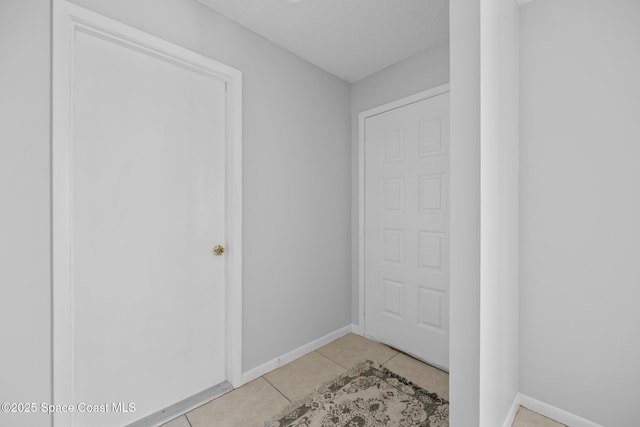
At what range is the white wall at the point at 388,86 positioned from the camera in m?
2.13

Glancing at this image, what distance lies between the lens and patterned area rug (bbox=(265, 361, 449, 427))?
1565 millimetres

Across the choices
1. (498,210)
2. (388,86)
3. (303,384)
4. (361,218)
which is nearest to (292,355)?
(303,384)

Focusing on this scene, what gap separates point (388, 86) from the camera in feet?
8.04

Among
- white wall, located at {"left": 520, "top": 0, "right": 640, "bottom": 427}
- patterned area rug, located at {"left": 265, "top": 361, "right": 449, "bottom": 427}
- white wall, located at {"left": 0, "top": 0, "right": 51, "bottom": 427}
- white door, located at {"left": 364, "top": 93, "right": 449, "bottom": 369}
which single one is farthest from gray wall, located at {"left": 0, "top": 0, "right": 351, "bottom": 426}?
white wall, located at {"left": 520, "top": 0, "right": 640, "bottom": 427}

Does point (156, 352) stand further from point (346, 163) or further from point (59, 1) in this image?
point (346, 163)

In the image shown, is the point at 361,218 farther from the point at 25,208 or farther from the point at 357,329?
the point at 25,208

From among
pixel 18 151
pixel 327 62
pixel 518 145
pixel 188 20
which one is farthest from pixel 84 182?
pixel 518 145

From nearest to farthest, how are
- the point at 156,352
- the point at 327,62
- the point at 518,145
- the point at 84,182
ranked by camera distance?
the point at 84,182 < the point at 156,352 < the point at 518,145 < the point at 327,62

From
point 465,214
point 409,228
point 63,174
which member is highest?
point 63,174

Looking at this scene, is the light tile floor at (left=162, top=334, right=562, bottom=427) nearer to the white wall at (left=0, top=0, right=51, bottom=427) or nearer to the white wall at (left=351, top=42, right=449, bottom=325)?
the white wall at (left=351, top=42, right=449, bottom=325)

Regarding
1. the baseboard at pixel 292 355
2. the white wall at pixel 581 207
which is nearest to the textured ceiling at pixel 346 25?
the white wall at pixel 581 207

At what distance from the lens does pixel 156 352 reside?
5.20 feet

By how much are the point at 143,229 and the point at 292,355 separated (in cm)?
149

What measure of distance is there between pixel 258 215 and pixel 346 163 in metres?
1.14
